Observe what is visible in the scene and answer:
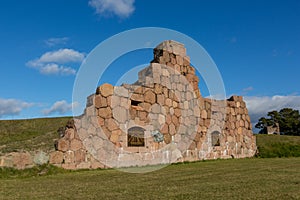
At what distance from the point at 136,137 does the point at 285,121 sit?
40289 mm

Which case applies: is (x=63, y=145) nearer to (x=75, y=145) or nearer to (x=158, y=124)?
(x=75, y=145)

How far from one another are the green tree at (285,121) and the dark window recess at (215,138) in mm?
30458

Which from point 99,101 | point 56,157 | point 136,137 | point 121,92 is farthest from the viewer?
point 136,137

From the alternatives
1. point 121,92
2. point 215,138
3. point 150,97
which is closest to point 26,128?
point 150,97

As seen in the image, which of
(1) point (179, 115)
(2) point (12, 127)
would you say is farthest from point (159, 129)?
(2) point (12, 127)

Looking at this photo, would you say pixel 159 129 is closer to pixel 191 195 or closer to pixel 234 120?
pixel 234 120

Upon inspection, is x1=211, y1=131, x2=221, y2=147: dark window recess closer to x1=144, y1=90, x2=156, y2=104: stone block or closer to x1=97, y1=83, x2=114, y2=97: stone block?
x1=144, y1=90, x2=156, y2=104: stone block

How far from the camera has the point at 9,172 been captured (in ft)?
26.2

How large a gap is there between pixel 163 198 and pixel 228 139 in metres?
10.5

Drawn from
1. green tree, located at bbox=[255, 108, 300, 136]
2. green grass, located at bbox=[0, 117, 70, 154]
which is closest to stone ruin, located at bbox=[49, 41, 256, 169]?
green grass, located at bbox=[0, 117, 70, 154]

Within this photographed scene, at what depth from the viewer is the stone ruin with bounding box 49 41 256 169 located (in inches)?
389

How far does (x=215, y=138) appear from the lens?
46.3 ft

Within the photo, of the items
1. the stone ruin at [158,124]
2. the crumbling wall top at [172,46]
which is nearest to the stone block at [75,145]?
the stone ruin at [158,124]

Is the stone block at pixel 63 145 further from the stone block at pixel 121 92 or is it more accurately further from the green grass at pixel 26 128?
the green grass at pixel 26 128
